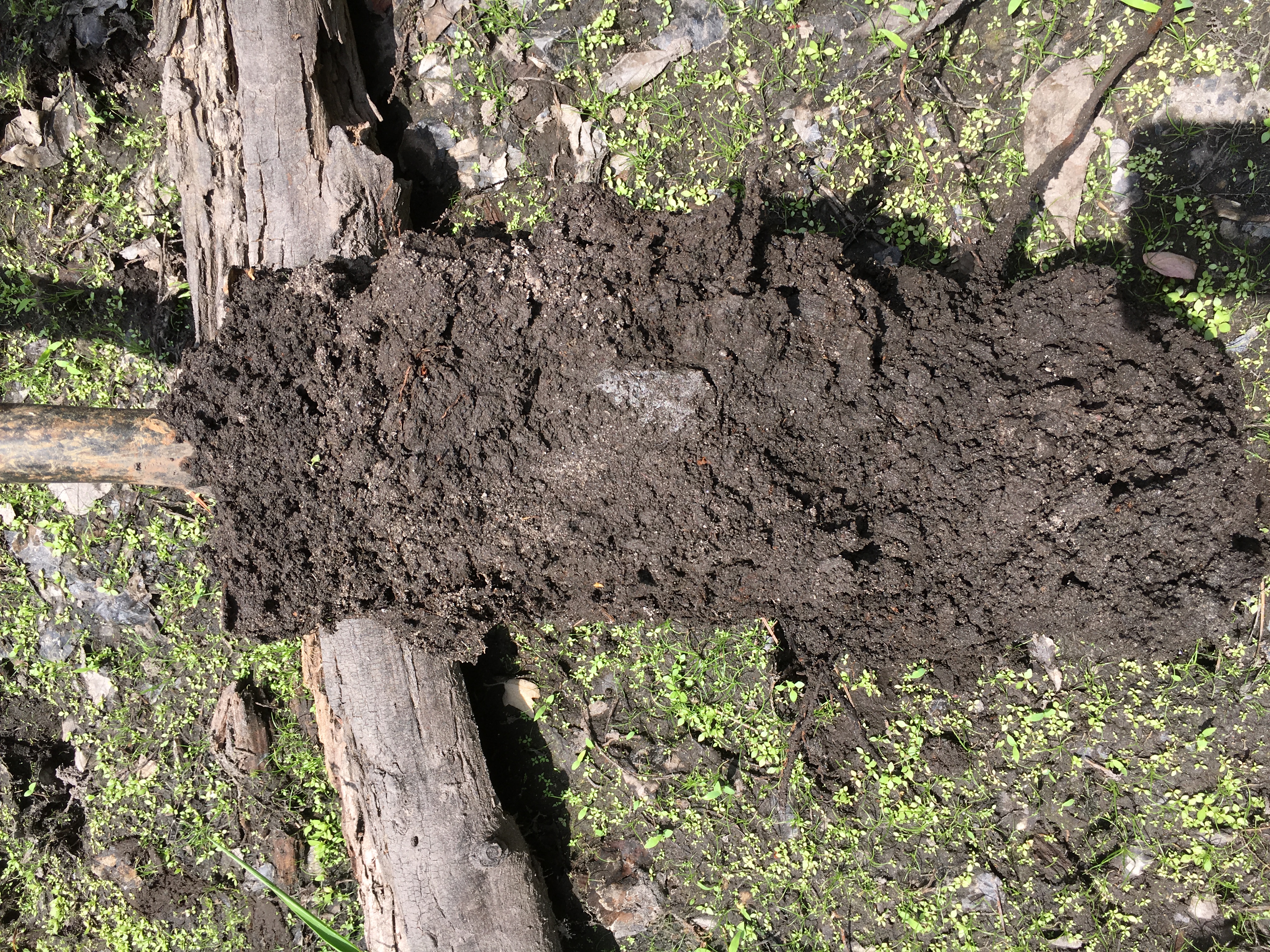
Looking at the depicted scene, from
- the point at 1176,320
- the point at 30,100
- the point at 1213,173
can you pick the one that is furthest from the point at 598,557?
the point at 30,100

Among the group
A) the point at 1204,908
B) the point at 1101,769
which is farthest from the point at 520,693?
the point at 1204,908

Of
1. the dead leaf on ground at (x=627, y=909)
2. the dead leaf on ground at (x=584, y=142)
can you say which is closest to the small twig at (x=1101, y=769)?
the dead leaf on ground at (x=627, y=909)

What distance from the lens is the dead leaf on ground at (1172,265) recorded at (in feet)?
8.39

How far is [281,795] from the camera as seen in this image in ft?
9.77

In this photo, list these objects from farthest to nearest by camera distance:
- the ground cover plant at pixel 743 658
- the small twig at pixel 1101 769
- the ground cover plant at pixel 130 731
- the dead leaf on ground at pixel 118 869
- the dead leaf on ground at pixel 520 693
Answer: the dead leaf on ground at pixel 118 869
the ground cover plant at pixel 130 731
the dead leaf on ground at pixel 520 693
the small twig at pixel 1101 769
the ground cover plant at pixel 743 658

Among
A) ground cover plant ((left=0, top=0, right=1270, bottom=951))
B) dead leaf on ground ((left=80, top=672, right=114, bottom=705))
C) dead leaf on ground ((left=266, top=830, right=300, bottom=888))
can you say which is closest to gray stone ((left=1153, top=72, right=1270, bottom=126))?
ground cover plant ((left=0, top=0, right=1270, bottom=951))

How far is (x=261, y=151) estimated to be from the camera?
7.17ft

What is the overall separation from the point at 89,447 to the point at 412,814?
4.63ft

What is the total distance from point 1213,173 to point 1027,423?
1486 millimetres

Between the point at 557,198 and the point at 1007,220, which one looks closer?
the point at 1007,220

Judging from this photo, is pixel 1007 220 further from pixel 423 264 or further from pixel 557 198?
pixel 423 264

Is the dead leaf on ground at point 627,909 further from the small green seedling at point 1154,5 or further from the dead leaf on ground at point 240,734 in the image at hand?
the small green seedling at point 1154,5

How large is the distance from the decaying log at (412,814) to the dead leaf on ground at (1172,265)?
285cm

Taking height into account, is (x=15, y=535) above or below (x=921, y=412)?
above
